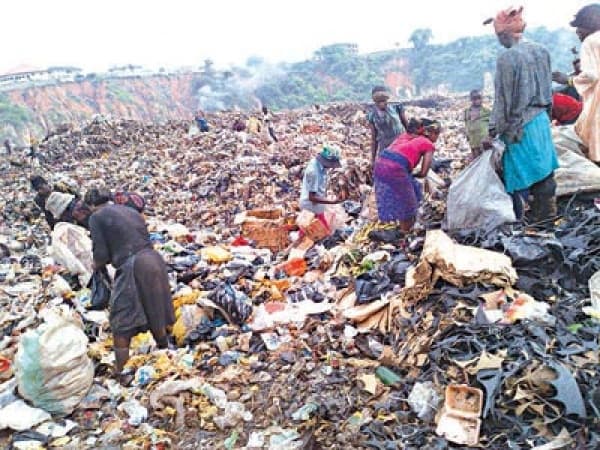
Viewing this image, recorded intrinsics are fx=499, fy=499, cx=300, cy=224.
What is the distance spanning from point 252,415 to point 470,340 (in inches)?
50.1

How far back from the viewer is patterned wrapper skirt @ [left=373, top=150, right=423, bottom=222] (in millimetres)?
4062

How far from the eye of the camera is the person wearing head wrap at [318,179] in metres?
4.71

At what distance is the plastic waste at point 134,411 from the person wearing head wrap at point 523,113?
117 inches

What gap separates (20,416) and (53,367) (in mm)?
329

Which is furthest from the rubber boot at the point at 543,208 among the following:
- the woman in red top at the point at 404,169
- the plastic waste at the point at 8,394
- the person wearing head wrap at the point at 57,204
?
the person wearing head wrap at the point at 57,204

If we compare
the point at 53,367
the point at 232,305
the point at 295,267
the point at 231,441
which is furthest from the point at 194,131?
the point at 231,441

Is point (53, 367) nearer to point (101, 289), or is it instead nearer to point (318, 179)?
point (101, 289)

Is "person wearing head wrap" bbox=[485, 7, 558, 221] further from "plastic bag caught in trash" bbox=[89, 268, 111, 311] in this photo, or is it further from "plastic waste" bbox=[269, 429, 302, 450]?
"plastic bag caught in trash" bbox=[89, 268, 111, 311]

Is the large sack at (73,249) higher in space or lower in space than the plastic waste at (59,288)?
higher

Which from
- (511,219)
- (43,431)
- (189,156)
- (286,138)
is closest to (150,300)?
(43,431)

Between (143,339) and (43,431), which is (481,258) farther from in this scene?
(43,431)

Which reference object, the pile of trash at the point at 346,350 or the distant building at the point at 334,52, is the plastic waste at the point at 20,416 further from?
the distant building at the point at 334,52

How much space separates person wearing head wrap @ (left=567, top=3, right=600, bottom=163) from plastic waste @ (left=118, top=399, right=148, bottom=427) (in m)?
4.03

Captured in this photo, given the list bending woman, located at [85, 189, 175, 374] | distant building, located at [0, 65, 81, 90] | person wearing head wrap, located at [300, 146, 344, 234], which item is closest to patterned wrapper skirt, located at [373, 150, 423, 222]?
person wearing head wrap, located at [300, 146, 344, 234]
